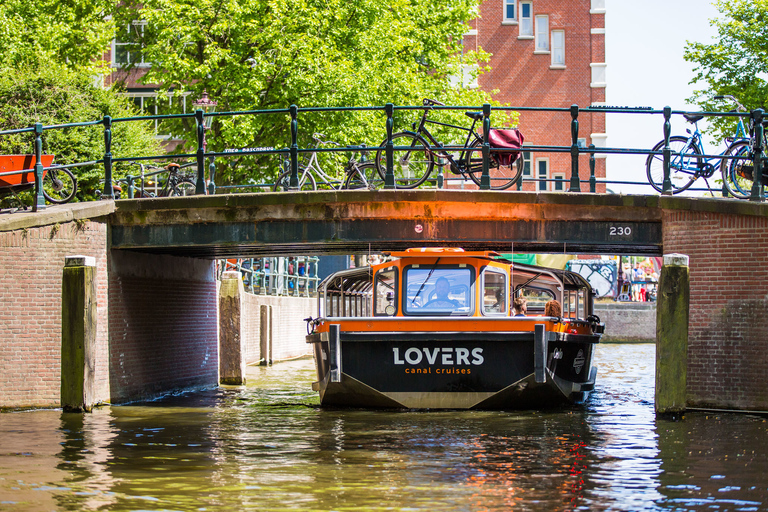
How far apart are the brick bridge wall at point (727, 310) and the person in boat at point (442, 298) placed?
349 centimetres

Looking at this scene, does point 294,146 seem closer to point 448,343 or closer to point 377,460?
point 448,343

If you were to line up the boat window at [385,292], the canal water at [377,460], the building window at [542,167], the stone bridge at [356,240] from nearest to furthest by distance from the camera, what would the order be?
the canal water at [377,460] < the stone bridge at [356,240] < the boat window at [385,292] < the building window at [542,167]

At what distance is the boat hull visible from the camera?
575 inches

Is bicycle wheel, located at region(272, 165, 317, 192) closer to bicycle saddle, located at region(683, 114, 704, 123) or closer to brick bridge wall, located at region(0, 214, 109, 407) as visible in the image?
brick bridge wall, located at region(0, 214, 109, 407)

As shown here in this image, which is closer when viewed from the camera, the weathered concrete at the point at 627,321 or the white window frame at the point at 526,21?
the white window frame at the point at 526,21

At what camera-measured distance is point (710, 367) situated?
46.4ft

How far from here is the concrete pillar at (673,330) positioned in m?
13.6

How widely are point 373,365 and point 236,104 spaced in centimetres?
1283

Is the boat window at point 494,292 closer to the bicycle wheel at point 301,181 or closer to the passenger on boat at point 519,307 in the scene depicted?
the passenger on boat at point 519,307

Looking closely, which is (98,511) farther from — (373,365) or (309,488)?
(373,365)

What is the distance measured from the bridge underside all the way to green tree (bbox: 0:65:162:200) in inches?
347

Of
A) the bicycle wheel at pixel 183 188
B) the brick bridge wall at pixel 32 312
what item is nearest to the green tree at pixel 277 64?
the bicycle wheel at pixel 183 188

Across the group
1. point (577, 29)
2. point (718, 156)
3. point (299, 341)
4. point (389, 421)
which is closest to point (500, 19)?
point (577, 29)

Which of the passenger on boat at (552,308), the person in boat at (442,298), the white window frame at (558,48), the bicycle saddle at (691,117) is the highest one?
the white window frame at (558,48)
